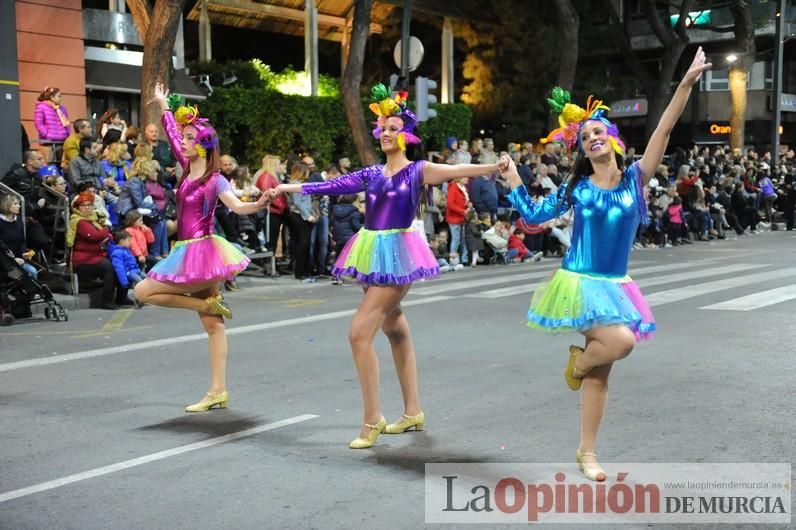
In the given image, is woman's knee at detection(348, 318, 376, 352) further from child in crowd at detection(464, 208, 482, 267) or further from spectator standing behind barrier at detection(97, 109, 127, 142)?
child in crowd at detection(464, 208, 482, 267)

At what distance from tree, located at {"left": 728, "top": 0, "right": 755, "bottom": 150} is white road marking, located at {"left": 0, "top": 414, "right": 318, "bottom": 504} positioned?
3050 centimetres

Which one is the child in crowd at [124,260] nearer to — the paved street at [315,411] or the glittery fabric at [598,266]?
the paved street at [315,411]

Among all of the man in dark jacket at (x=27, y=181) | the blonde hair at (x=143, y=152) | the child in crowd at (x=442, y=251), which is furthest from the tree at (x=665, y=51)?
the man in dark jacket at (x=27, y=181)

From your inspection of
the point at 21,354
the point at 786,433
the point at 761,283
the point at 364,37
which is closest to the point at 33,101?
the point at 364,37

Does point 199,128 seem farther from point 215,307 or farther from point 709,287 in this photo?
point 709,287

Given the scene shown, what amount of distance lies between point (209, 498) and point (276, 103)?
23314mm

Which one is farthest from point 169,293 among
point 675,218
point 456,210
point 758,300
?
point 675,218

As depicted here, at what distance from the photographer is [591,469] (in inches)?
211

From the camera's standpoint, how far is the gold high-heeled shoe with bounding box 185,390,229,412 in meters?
7.13

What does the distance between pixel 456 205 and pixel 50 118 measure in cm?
758

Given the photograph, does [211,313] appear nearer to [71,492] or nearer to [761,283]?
[71,492]

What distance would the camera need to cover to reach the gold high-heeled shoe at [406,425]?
6.47 m

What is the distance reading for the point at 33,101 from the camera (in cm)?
2131

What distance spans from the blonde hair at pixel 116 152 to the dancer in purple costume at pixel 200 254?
788cm
